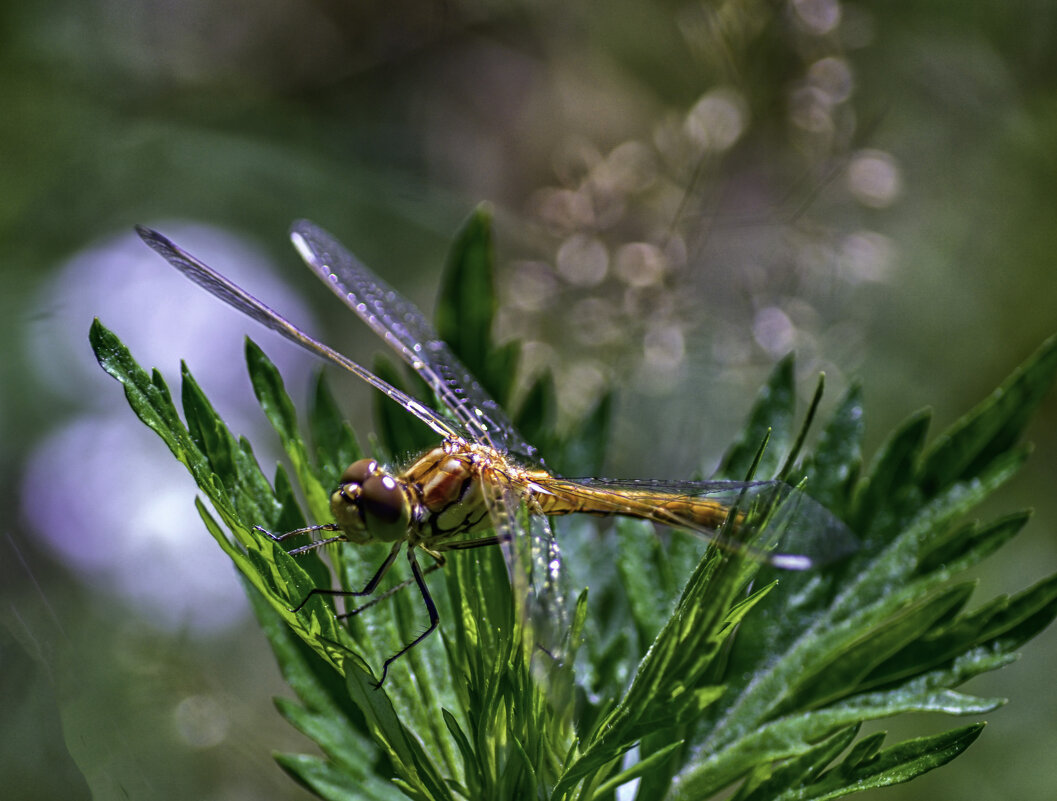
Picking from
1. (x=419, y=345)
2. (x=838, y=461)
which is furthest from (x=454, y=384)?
(x=838, y=461)

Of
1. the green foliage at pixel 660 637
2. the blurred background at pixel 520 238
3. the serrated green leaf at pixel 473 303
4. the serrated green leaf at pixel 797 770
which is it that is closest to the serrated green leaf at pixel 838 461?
the green foliage at pixel 660 637

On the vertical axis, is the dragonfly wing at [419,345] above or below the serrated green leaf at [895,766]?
above

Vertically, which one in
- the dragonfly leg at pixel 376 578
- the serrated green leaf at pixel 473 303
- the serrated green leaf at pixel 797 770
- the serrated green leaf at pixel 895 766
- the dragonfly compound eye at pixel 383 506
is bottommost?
the serrated green leaf at pixel 895 766

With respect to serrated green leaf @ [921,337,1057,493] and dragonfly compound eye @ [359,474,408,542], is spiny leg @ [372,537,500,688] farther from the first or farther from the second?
serrated green leaf @ [921,337,1057,493]

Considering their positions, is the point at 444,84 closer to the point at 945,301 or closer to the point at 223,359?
the point at 223,359

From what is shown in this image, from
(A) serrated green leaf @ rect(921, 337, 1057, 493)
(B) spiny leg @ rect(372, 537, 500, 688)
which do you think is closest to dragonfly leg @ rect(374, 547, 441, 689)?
(B) spiny leg @ rect(372, 537, 500, 688)

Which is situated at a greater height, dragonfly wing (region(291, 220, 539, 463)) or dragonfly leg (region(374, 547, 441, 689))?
dragonfly wing (region(291, 220, 539, 463))

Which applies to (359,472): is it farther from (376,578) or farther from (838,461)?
(838,461)

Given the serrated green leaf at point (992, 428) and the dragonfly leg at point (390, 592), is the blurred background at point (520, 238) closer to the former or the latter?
the dragonfly leg at point (390, 592)
